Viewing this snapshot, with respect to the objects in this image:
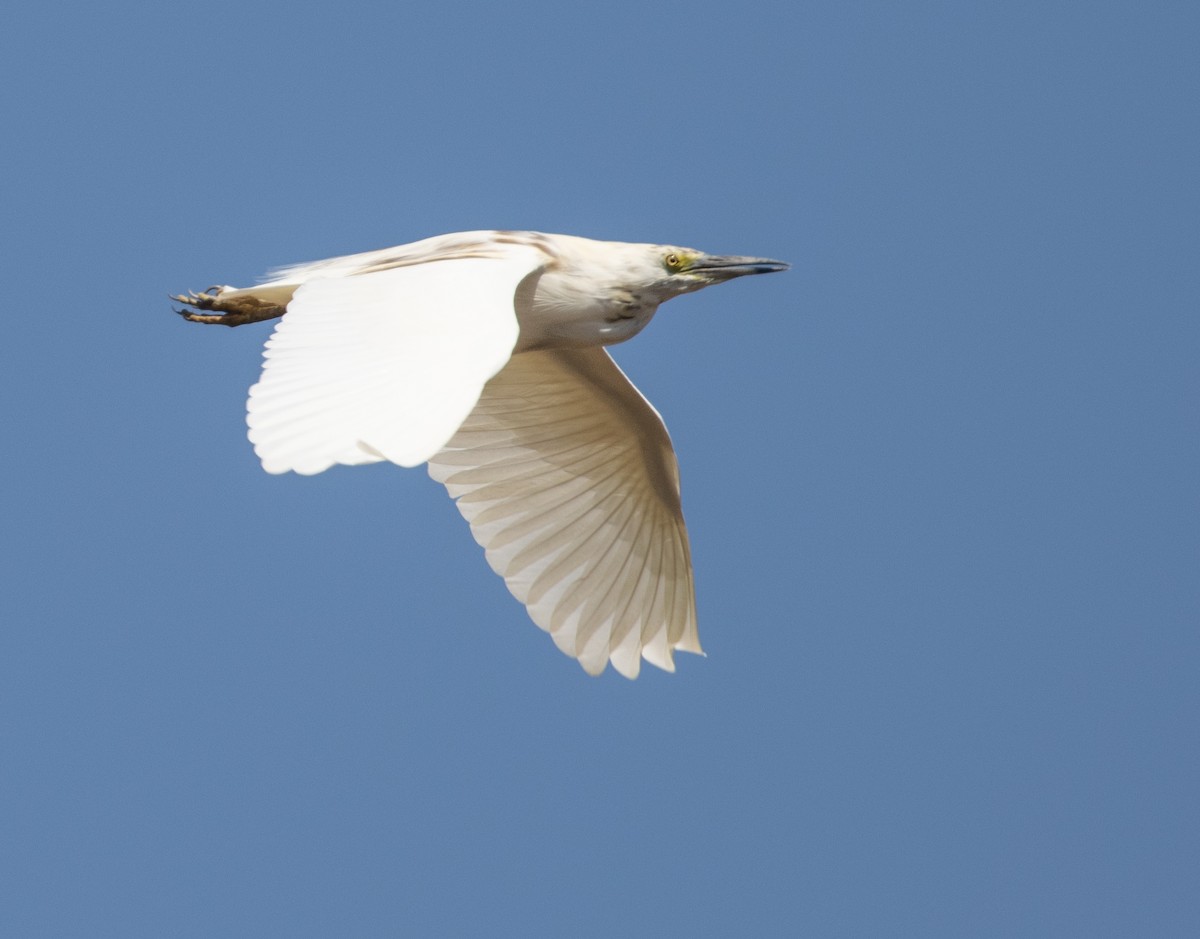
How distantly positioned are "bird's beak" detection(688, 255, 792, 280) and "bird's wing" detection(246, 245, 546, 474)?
119 centimetres

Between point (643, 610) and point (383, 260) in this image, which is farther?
point (643, 610)

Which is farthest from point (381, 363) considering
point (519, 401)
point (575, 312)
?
point (519, 401)

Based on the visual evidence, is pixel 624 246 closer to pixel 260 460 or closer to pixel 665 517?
pixel 665 517

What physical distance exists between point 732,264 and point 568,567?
1.84 metres

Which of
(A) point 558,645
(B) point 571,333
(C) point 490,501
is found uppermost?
(B) point 571,333

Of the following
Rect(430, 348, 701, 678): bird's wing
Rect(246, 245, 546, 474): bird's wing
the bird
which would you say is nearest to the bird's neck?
the bird

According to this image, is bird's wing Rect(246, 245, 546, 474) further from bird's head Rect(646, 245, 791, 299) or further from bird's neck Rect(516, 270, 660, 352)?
bird's head Rect(646, 245, 791, 299)

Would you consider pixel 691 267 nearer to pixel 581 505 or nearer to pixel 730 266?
pixel 730 266

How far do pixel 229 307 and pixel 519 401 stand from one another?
1.69 m

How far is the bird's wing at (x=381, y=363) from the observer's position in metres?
6.78

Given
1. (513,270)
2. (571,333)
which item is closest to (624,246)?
(571,333)

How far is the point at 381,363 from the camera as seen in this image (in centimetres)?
731

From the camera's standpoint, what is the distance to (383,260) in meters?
8.70

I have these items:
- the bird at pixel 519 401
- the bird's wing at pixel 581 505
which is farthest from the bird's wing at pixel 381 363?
the bird's wing at pixel 581 505
